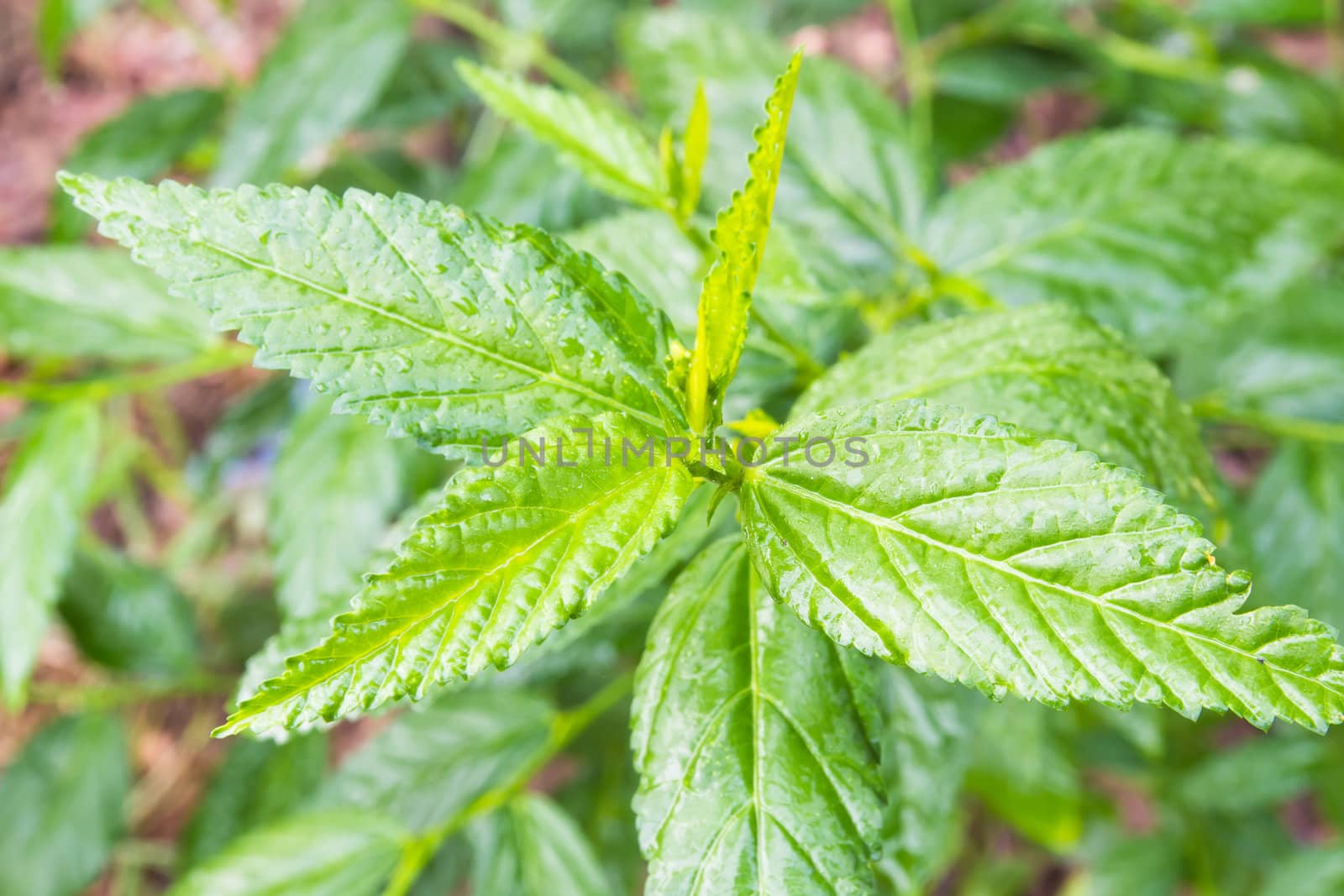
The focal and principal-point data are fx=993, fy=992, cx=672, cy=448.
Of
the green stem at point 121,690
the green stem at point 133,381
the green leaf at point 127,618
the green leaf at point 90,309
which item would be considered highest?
the green leaf at point 90,309

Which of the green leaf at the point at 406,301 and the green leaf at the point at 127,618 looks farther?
the green leaf at the point at 127,618

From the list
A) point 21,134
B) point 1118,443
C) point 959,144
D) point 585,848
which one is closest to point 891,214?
point 1118,443

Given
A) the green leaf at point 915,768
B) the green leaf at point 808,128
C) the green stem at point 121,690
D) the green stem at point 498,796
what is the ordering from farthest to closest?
the green stem at point 121,690
the green leaf at point 808,128
the green stem at point 498,796
the green leaf at point 915,768

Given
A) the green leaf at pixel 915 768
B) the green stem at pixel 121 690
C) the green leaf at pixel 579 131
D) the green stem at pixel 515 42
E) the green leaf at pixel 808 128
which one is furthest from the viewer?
the green stem at pixel 121 690

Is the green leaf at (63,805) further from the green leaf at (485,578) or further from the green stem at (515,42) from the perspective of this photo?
the green leaf at (485,578)

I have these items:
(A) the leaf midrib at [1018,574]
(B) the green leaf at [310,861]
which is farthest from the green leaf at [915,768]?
(B) the green leaf at [310,861]

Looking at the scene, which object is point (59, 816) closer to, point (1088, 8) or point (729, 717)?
point (729, 717)

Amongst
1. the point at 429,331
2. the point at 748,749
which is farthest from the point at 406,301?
the point at 748,749
